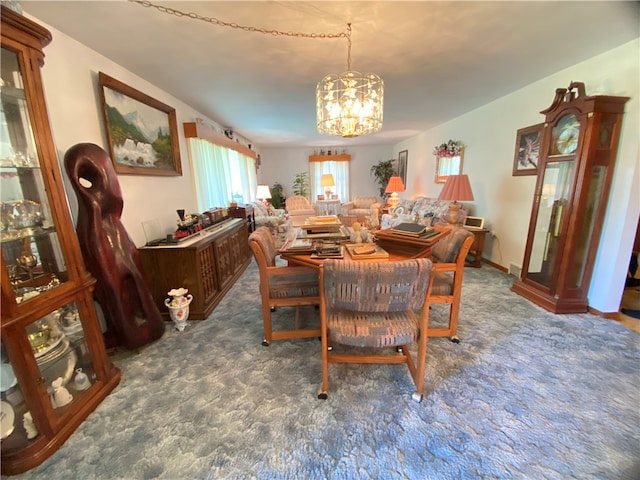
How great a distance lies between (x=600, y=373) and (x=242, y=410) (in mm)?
2263

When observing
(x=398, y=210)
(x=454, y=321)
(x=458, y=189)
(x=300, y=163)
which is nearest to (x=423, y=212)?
(x=398, y=210)

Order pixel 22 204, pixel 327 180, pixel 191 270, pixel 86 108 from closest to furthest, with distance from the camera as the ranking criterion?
pixel 22 204
pixel 86 108
pixel 191 270
pixel 327 180

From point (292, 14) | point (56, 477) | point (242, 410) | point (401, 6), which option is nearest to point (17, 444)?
point (56, 477)

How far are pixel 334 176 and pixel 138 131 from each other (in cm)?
636

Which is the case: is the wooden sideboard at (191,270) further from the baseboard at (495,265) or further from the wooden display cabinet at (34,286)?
the baseboard at (495,265)

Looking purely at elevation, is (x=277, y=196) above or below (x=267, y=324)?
above

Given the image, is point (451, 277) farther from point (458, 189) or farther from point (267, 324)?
point (458, 189)

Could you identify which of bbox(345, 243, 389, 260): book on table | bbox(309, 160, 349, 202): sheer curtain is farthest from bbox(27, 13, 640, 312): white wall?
bbox(309, 160, 349, 202): sheer curtain

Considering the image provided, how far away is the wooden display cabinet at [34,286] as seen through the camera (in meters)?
1.16

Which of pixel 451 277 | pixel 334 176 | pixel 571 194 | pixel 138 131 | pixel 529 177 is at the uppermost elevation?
pixel 138 131

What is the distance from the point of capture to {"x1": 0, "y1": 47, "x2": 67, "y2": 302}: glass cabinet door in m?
1.21

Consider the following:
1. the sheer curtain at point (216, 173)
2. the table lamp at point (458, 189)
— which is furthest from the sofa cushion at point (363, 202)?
the table lamp at point (458, 189)

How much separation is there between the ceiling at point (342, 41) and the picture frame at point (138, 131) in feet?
0.77

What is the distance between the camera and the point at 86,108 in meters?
1.95
